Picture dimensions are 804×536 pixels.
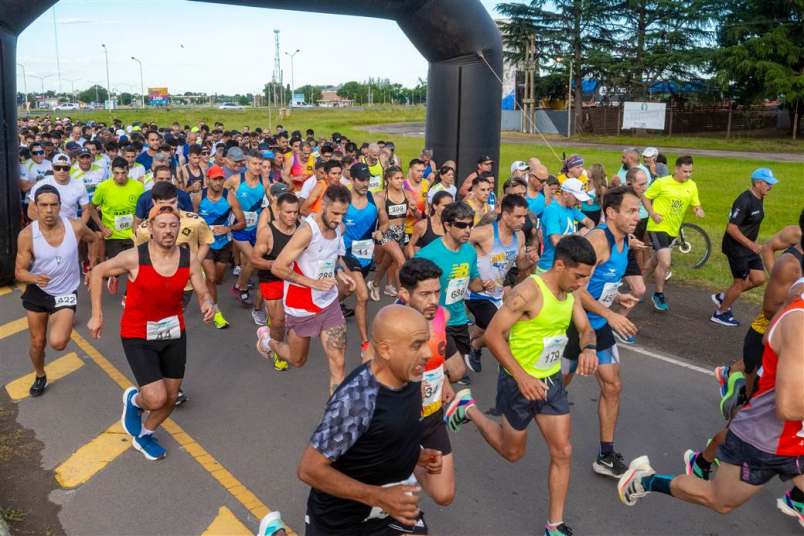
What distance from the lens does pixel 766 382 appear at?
3541 mm

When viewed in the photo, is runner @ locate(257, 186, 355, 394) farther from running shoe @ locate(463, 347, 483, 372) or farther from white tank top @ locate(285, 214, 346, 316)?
running shoe @ locate(463, 347, 483, 372)

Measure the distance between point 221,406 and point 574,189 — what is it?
4.46 meters

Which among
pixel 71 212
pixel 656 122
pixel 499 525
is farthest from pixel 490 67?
pixel 656 122

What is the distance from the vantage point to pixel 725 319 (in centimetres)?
877

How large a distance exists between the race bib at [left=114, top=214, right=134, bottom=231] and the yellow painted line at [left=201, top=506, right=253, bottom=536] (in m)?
6.22

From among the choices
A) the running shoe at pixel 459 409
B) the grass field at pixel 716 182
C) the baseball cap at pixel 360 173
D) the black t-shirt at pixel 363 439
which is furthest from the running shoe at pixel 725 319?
the black t-shirt at pixel 363 439

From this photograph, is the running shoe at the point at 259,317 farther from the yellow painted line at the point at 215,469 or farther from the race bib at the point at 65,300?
the race bib at the point at 65,300

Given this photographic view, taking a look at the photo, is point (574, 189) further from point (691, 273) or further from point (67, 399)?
point (67, 399)

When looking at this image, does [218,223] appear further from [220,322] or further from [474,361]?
[474,361]

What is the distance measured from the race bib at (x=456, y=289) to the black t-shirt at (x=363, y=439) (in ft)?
9.29

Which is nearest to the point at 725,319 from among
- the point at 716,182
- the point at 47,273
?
the point at 47,273

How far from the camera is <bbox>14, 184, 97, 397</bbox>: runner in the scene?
627cm

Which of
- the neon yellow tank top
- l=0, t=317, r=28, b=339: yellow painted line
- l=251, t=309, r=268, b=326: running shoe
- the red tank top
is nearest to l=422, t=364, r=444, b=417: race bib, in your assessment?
the neon yellow tank top

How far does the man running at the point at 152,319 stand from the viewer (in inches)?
205
